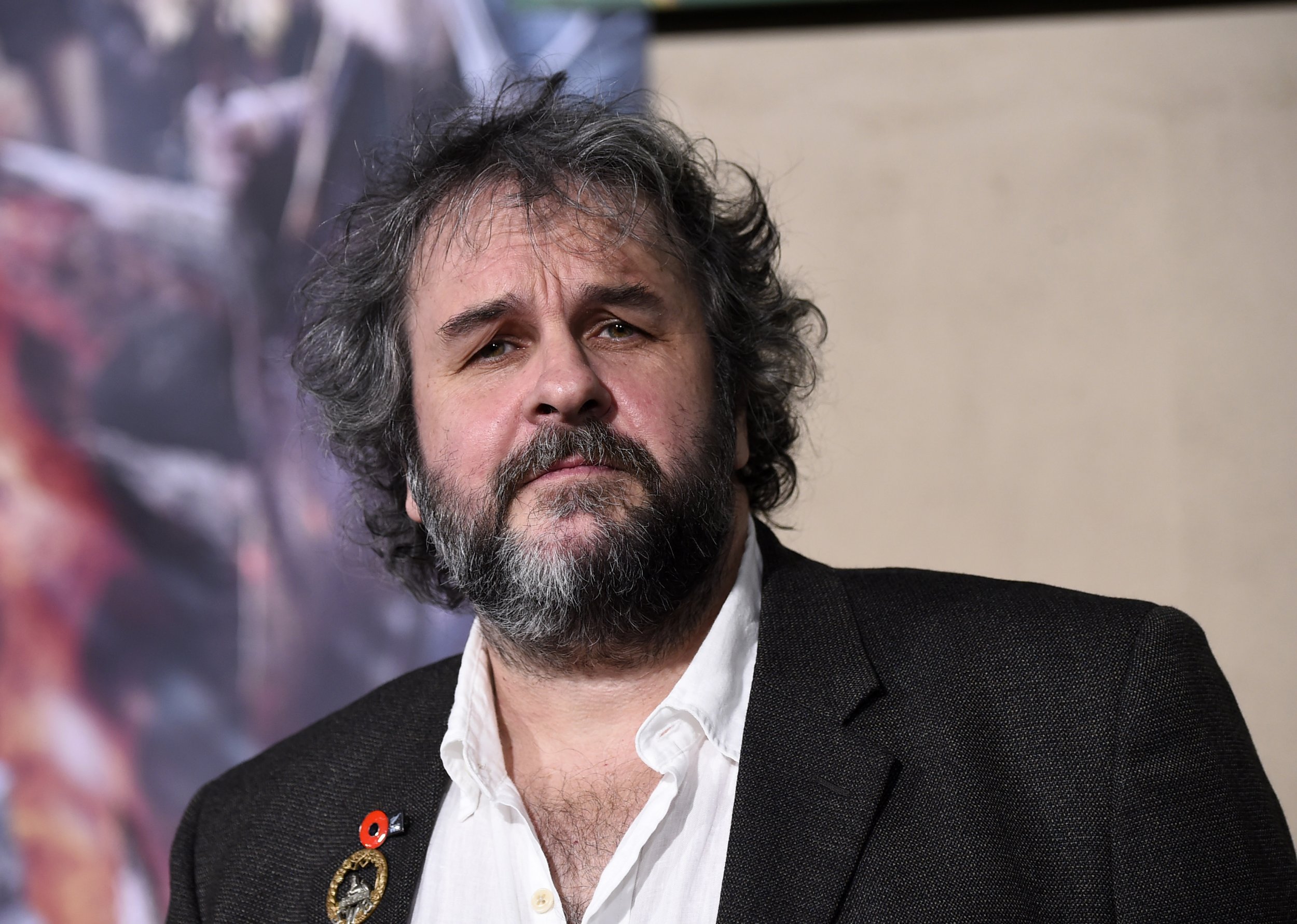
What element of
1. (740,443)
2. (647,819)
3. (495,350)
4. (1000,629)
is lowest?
(647,819)

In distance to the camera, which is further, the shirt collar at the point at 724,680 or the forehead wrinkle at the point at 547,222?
the forehead wrinkle at the point at 547,222

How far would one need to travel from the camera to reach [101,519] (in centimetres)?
290

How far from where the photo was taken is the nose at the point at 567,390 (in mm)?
1567

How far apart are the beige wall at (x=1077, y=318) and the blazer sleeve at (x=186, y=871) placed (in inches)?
60.1

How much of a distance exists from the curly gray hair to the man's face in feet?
0.30

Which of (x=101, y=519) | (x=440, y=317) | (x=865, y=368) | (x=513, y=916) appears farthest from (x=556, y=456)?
(x=101, y=519)

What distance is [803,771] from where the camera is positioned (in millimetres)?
1466

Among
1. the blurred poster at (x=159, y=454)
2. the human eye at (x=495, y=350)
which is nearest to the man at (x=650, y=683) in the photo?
the human eye at (x=495, y=350)

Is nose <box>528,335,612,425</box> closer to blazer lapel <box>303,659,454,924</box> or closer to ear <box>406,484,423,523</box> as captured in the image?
ear <box>406,484,423,523</box>

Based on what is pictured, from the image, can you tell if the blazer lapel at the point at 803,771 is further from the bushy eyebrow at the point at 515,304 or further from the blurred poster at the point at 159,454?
the blurred poster at the point at 159,454

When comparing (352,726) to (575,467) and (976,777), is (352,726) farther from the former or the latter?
(976,777)

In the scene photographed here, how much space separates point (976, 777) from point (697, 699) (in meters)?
0.36

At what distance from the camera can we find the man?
54.4 inches

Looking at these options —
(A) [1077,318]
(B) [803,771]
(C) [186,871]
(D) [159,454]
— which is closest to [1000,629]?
(B) [803,771]
